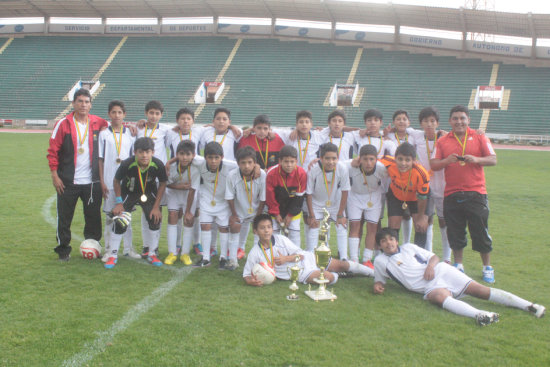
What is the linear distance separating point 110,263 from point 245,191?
64.4 inches

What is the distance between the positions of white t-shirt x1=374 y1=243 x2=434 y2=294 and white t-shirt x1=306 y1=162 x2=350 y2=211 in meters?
1.04

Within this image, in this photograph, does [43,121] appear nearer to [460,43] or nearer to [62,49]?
[62,49]

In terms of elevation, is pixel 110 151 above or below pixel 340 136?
below

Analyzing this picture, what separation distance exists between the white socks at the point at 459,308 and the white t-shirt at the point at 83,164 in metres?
3.86

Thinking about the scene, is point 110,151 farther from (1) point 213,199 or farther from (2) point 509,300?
(2) point 509,300

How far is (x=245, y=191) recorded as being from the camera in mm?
4922

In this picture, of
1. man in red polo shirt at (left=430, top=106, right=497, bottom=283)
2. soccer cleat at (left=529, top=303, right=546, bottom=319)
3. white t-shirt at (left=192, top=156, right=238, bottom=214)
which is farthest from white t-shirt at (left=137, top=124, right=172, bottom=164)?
soccer cleat at (left=529, top=303, right=546, bottom=319)

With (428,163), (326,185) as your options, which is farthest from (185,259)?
(428,163)

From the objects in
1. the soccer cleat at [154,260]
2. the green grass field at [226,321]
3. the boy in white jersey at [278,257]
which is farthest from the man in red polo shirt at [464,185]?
the soccer cleat at [154,260]

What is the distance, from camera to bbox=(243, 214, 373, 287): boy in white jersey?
436 cm

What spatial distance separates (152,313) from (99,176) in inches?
82.9

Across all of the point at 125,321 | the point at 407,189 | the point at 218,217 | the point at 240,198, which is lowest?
the point at 125,321

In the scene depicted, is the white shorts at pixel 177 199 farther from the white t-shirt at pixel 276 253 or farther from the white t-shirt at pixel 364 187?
the white t-shirt at pixel 364 187

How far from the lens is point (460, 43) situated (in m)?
27.6
